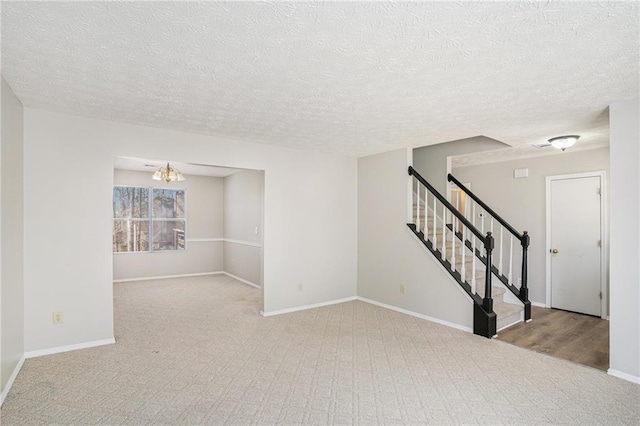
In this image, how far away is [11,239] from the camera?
280cm

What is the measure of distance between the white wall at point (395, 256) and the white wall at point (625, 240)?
55.1 inches

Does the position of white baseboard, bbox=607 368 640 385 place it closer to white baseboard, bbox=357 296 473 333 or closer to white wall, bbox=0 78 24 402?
white baseboard, bbox=357 296 473 333

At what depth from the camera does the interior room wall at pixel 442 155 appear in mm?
5027

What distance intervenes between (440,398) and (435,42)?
7.93 feet

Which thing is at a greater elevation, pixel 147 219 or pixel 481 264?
pixel 147 219

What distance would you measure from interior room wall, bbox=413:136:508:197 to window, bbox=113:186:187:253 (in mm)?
5269

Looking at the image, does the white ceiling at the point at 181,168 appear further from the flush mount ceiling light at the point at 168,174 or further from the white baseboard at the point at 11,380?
the white baseboard at the point at 11,380

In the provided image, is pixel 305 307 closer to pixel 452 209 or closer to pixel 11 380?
pixel 452 209

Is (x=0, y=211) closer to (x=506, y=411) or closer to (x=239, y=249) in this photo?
(x=506, y=411)

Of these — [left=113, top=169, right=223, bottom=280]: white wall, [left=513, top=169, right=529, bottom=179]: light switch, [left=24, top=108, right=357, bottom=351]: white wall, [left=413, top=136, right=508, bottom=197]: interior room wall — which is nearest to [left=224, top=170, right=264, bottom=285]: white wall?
[left=113, top=169, right=223, bottom=280]: white wall

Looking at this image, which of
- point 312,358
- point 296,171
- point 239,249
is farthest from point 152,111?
point 239,249

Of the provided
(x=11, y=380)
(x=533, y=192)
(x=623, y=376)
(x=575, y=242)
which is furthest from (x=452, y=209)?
(x=11, y=380)

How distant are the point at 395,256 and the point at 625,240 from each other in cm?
263

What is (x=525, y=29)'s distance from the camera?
1.81 meters
